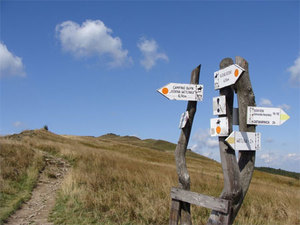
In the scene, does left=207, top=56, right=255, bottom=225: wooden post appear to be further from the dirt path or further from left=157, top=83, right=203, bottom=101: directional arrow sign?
the dirt path

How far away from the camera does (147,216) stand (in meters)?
6.90

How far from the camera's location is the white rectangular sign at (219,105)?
185 inches

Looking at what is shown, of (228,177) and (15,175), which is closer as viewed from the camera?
(228,177)

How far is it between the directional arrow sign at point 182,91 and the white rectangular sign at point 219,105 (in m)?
0.71

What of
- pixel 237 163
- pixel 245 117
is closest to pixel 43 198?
pixel 237 163

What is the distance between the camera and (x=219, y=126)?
4672mm

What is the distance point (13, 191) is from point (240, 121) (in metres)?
9.04

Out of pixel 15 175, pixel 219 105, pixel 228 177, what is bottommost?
pixel 15 175

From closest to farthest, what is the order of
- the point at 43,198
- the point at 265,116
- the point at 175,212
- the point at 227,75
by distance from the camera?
the point at 265,116, the point at 227,75, the point at 175,212, the point at 43,198

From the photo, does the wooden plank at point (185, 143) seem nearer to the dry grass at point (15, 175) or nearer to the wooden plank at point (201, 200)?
the wooden plank at point (201, 200)

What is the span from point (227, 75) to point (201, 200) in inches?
90.4

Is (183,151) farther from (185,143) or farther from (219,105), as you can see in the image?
(219,105)

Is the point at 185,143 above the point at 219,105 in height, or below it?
below

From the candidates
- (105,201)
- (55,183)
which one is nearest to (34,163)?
(55,183)
